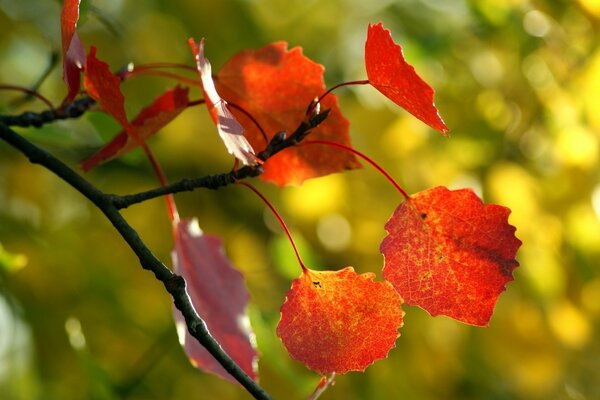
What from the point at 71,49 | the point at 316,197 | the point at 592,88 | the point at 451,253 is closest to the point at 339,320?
the point at 451,253

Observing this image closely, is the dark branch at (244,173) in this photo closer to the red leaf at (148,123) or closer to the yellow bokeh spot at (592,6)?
the red leaf at (148,123)

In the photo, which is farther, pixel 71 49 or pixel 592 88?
pixel 592 88

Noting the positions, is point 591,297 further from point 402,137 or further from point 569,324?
point 402,137

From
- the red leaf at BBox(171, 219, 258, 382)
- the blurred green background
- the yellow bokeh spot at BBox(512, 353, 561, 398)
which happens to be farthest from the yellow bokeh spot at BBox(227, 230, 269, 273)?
the red leaf at BBox(171, 219, 258, 382)

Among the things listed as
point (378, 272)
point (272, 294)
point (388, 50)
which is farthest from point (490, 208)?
point (272, 294)

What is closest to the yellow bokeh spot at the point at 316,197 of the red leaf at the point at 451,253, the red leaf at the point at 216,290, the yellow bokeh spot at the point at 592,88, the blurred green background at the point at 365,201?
the blurred green background at the point at 365,201

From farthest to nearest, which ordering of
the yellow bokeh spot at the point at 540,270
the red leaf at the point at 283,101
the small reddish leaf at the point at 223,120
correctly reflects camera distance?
the yellow bokeh spot at the point at 540,270
the red leaf at the point at 283,101
the small reddish leaf at the point at 223,120
